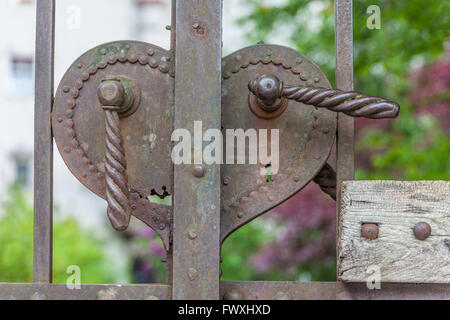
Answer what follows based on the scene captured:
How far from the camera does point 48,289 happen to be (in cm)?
124

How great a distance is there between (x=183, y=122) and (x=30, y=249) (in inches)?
166

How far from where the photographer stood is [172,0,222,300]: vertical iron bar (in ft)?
3.80

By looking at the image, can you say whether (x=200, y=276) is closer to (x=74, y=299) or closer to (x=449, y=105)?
(x=74, y=299)

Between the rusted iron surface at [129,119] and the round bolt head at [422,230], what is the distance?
54cm

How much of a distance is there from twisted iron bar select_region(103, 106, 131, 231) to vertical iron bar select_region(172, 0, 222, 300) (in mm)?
108

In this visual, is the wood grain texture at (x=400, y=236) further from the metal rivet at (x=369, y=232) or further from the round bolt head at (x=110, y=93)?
the round bolt head at (x=110, y=93)

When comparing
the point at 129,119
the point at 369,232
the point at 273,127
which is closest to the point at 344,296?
the point at 369,232

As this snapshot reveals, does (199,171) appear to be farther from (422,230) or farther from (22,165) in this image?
(22,165)

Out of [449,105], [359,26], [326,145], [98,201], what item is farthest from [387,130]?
[98,201]

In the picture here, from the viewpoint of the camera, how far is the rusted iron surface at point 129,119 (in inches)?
49.8

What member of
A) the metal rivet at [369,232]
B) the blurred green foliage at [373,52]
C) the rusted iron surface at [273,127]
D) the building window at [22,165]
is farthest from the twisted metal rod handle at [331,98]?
the building window at [22,165]

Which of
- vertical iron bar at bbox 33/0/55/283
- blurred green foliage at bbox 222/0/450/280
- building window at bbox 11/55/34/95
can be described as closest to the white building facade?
building window at bbox 11/55/34/95

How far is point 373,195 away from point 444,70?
4.44 m

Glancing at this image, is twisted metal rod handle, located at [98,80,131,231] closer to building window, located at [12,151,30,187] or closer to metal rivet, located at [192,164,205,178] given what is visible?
metal rivet, located at [192,164,205,178]
